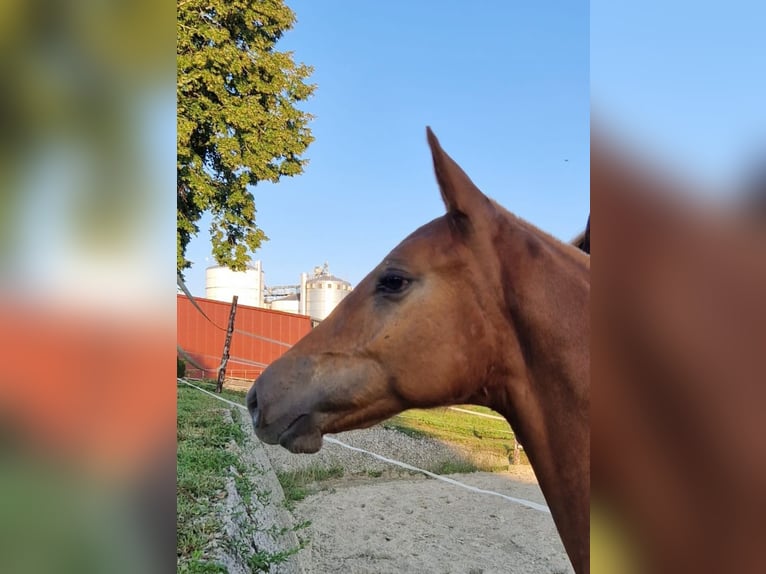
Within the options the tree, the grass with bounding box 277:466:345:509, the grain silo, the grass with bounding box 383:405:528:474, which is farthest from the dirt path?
the grain silo

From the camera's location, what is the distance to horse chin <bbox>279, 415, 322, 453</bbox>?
104 cm

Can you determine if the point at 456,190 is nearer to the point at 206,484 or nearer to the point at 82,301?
the point at 82,301

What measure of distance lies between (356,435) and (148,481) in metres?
5.41

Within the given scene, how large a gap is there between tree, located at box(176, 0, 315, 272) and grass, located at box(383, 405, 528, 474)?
3.00 metres

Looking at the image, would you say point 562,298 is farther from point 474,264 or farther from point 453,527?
point 453,527

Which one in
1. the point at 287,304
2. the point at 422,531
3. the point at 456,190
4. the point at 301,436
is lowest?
the point at 422,531

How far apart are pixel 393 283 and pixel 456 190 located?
220 mm

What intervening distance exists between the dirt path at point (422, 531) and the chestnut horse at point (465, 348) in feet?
7.91

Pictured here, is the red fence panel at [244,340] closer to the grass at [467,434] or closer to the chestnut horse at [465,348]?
the grass at [467,434]

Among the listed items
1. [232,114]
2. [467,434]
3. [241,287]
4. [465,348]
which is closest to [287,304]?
[241,287]

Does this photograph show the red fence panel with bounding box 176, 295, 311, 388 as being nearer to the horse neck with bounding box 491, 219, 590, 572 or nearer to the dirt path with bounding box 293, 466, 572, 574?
the dirt path with bounding box 293, 466, 572, 574

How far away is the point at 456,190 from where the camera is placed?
0.95 meters

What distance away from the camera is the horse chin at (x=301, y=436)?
1.04 metres

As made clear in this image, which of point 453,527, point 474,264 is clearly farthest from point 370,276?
point 453,527
